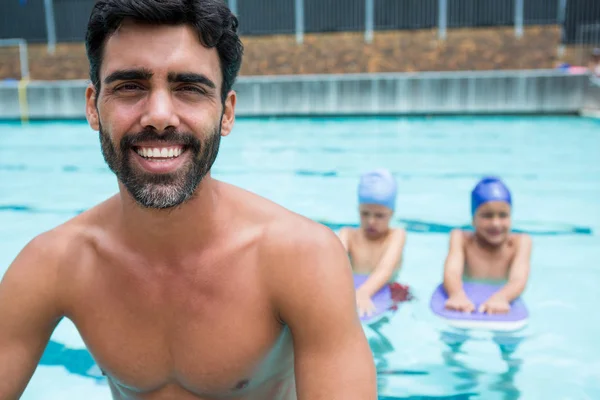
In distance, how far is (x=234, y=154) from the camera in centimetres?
1189

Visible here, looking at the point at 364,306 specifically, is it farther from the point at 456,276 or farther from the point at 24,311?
the point at 24,311

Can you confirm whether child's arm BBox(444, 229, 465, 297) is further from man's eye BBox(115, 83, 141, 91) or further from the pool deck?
the pool deck

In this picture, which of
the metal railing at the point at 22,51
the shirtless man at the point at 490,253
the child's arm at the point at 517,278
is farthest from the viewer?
the metal railing at the point at 22,51

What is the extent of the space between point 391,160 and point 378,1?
36.8 feet

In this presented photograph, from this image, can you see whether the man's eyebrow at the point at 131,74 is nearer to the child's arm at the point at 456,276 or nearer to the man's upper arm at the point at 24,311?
the man's upper arm at the point at 24,311

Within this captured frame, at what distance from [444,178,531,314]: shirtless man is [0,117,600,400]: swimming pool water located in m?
0.26

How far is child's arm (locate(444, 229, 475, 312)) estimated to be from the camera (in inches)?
173

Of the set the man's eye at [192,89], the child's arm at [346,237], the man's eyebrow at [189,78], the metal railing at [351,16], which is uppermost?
the metal railing at [351,16]

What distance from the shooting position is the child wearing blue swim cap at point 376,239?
4828 mm

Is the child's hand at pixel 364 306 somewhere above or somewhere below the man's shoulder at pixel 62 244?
below

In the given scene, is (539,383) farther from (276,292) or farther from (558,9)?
(558,9)

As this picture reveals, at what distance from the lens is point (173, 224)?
1.88 m

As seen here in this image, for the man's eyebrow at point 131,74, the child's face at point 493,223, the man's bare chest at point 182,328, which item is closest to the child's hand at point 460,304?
the child's face at point 493,223

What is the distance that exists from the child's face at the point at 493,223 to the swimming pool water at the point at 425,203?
587mm
